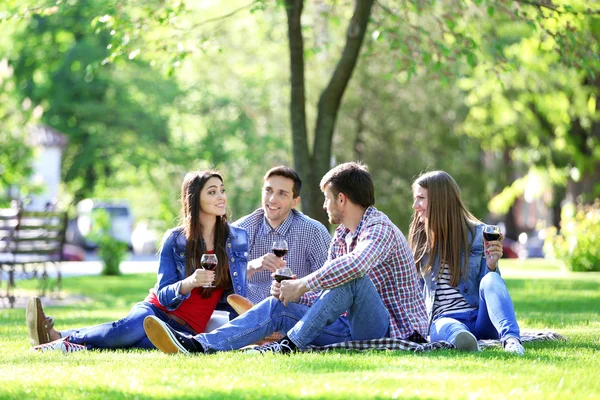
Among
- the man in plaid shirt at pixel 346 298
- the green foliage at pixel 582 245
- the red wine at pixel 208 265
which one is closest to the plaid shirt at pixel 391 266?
the man in plaid shirt at pixel 346 298

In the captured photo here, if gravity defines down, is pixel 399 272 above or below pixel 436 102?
below

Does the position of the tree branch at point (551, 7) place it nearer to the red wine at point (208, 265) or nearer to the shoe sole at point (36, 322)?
the red wine at point (208, 265)

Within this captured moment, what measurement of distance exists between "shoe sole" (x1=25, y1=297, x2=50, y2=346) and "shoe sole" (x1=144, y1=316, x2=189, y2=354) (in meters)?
1.33

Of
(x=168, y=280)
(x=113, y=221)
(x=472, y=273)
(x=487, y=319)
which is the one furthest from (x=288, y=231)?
(x=113, y=221)

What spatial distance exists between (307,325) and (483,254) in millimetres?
1567

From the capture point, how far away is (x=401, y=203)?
1249 inches

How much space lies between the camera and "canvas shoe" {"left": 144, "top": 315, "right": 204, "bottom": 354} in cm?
700

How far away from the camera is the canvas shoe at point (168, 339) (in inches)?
275

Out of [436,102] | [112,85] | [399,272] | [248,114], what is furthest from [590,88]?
[399,272]

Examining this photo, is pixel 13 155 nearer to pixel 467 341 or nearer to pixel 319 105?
pixel 319 105

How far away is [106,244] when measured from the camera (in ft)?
73.3

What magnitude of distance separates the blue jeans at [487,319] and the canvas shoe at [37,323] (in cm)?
291

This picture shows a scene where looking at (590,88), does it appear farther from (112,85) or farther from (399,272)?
(399,272)

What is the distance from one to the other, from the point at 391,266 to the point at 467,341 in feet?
2.38
